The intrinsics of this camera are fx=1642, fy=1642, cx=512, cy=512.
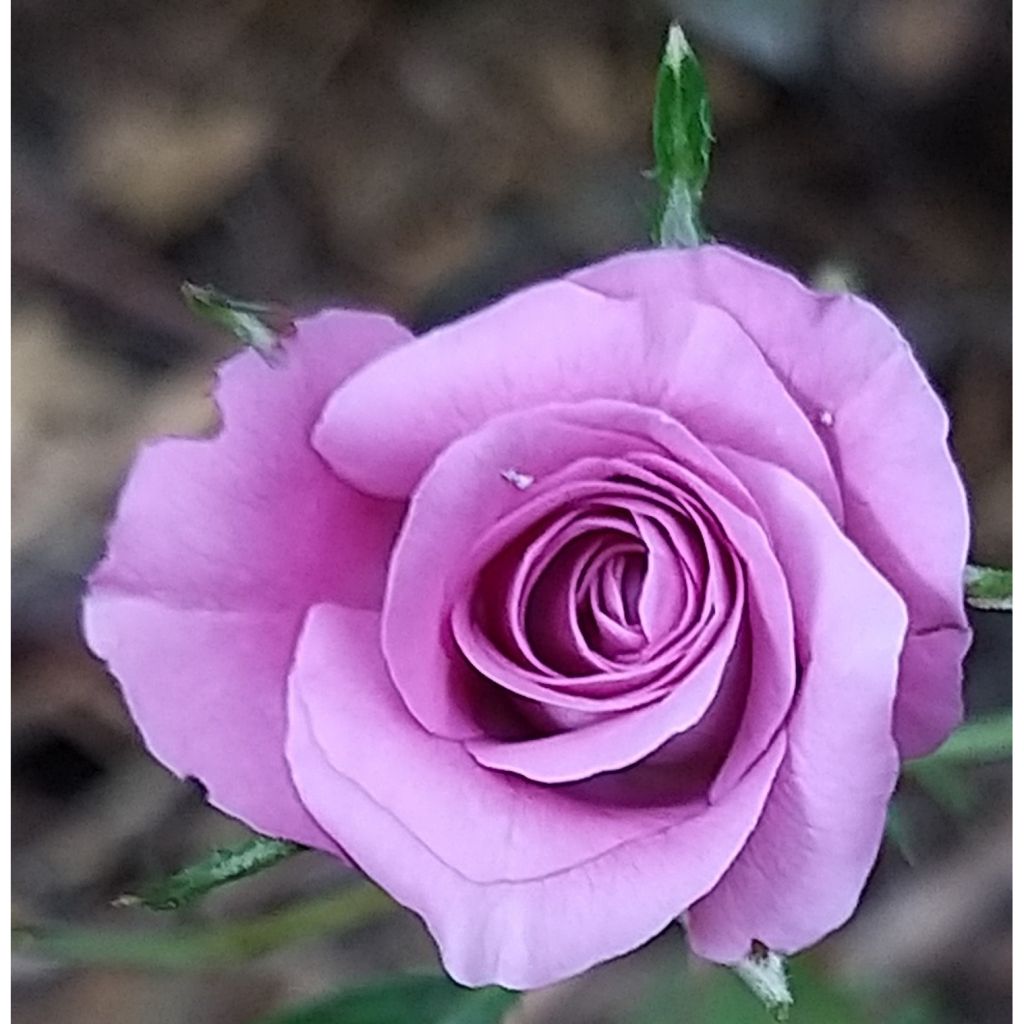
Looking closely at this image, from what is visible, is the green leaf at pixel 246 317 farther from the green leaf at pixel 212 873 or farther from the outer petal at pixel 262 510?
the green leaf at pixel 212 873

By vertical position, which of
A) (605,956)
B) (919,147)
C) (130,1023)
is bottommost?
(130,1023)

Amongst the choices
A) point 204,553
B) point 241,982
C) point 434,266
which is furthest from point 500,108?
point 241,982

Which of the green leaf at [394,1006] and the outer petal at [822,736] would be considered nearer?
the outer petal at [822,736]

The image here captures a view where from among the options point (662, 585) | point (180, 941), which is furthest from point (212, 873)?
point (662, 585)

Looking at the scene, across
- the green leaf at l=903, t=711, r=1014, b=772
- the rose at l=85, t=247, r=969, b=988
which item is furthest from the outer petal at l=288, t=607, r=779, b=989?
the green leaf at l=903, t=711, r=1014, b=772

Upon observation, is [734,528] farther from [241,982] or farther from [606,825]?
[241,982]

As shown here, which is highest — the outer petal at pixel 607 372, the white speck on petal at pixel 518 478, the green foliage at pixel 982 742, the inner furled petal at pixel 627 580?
the outer petal at pixel 607 372

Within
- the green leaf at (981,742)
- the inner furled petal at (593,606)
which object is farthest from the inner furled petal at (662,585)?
the green leaf at (981,742)

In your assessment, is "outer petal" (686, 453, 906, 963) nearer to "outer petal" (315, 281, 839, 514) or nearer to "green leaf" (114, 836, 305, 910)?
"outer petal" (315, 281, 839, 514)
